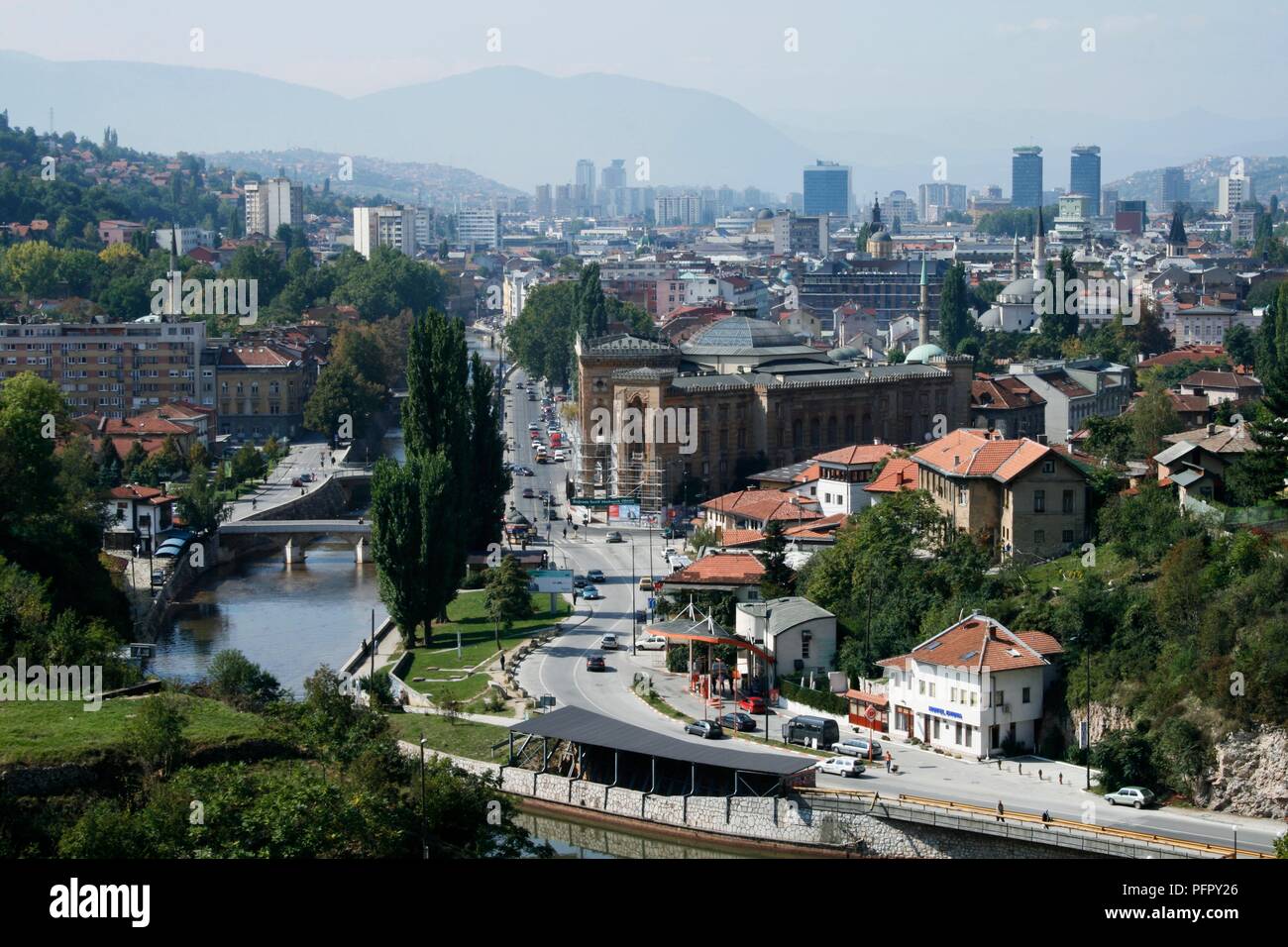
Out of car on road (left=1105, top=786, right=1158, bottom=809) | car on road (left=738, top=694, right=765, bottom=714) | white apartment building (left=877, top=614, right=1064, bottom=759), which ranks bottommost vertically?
car on road (left=738, top=694, right=765, bottom=714)

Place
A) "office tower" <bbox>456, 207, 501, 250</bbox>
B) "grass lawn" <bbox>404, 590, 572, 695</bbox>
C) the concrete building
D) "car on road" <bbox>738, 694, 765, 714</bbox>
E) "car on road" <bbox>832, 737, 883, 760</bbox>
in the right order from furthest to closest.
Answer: "office tower" <bbox>456, 207, 501, 250</bbox>, the concrete building, "grass lawn" <bbox>404, 590, 572, 695</bbox>, "car on road" <bbox>738, 694, 765, 714</bbox>, "car on road" <bbox>832, 737, 883, 760</bbox>

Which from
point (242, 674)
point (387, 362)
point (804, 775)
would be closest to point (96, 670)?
point (242, 674)

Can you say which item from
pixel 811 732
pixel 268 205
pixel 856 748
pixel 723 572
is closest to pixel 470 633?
pixel 723 572

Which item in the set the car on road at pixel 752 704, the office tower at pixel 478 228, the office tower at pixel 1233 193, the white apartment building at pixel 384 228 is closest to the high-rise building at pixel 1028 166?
the office tower at pixel 1233 193

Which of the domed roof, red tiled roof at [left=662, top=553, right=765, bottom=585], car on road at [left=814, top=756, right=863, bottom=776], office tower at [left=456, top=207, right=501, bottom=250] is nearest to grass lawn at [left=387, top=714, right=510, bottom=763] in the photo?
car on road at [left=814, top=756, right=863, bottom=776]

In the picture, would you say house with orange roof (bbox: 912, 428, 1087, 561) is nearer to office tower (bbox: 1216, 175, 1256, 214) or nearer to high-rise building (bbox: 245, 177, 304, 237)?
high-rise building (bbox: 245, 177, 304, 237)

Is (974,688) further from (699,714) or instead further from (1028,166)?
(1028,166)
